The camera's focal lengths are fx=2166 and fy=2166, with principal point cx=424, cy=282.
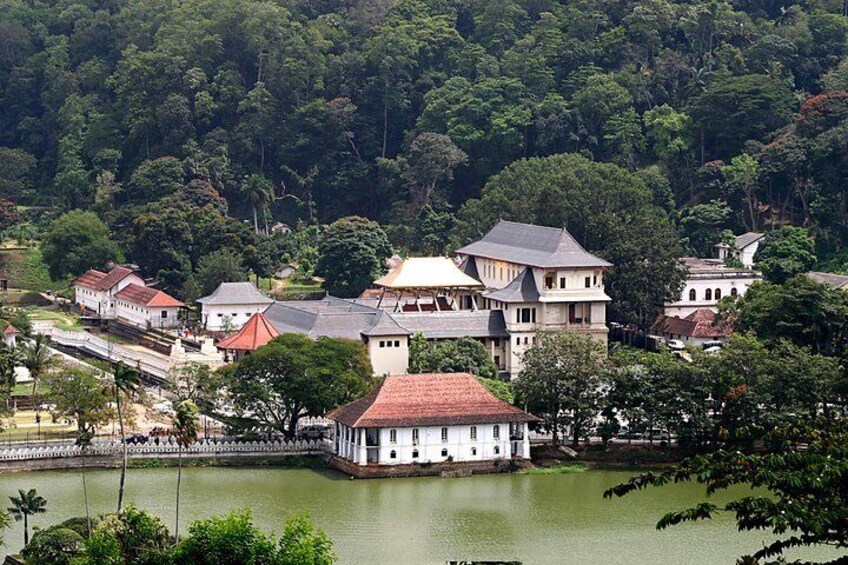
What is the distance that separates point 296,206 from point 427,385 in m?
40.0

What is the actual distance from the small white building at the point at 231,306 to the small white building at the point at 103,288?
6318mm

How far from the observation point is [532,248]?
2734 inches

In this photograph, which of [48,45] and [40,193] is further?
[48,45]

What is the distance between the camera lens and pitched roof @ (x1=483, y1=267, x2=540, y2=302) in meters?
66.0

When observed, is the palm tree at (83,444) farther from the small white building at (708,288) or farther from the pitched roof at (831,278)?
the pitched roof at (831,278)

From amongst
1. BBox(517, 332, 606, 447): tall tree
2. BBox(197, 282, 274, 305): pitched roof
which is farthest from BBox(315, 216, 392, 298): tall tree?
BBox(517, 332, 606, 447): tall tree

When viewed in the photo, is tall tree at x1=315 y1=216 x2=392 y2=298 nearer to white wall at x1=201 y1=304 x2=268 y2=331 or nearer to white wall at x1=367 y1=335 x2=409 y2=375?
white wall at x1=201 y1=304 x2=268 y2=331

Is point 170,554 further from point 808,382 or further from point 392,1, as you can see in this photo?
point 392,1

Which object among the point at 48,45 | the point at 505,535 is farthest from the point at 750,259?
the point at 48,45

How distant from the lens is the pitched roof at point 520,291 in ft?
217

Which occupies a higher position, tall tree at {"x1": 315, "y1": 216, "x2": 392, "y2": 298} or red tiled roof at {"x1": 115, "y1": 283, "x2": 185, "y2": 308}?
tall tree at {"x1": 315, "y1": 216, "x2": 392, "y2": 298}

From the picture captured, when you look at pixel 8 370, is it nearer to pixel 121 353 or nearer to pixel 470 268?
pixel 121 353

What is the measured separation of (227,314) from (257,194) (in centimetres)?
1656

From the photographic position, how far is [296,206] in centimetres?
9281
